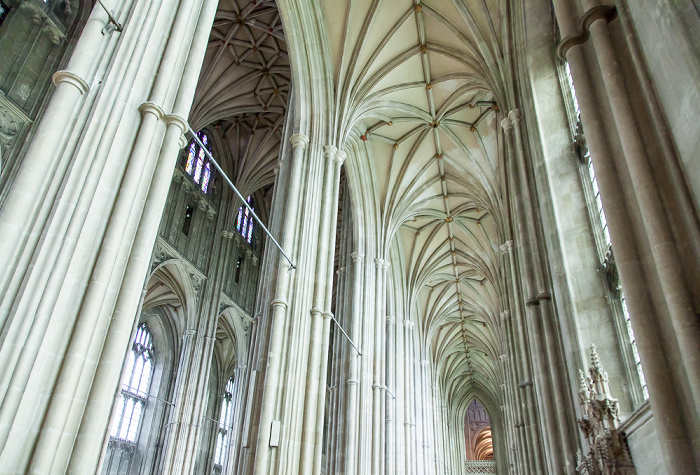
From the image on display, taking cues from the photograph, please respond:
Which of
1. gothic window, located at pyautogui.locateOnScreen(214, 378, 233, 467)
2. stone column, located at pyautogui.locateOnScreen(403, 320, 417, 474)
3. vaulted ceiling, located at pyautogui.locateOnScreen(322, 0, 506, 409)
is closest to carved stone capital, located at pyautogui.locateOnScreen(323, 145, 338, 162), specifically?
vaulted ceiling, located at pyautogui.locateOnScreen(322, 0, 506, 409)

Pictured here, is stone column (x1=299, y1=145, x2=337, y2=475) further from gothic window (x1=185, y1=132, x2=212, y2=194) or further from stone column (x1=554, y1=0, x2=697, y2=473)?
gothic window (x1=185, y1=132, x2=212, y2=194)

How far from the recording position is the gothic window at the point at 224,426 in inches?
974

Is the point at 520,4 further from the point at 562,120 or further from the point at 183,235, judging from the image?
the point at 183,235

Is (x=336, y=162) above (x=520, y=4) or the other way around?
the other way around

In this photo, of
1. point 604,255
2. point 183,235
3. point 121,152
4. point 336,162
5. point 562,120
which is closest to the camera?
point 121,152

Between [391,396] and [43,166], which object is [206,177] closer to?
[391,396]

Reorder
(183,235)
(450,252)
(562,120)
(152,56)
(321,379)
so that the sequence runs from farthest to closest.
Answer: (450,252) → (183,235) → (321,379) → (562,120) → (152,56)

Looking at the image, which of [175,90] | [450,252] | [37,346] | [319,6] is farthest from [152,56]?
[450,252]

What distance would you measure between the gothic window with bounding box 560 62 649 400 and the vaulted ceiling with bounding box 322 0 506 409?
3.60 meters

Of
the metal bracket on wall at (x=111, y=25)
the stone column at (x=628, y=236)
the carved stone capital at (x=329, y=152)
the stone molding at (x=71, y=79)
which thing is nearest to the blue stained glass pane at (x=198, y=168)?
the carved stone capital at (x=329, y=152)

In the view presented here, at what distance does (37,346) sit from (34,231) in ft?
4.04

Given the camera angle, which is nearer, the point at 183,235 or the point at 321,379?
the point at 321,379

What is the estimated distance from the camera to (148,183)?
625 centimetres

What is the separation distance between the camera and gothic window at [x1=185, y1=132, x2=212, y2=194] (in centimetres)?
2077
